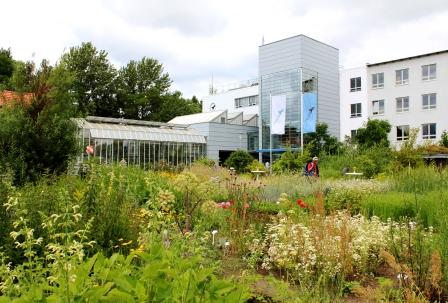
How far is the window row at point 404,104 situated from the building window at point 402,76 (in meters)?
1.47

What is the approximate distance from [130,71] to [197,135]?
1631 cm

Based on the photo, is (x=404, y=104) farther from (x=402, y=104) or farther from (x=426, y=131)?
(x=426, y=131)

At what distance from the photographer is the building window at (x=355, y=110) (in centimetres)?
4353

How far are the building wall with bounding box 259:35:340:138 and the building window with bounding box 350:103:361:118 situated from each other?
1.70 metres

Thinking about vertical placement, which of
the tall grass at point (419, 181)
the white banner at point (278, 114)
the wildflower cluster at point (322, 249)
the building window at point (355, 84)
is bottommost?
the wildflower cluster at point (322, 249)

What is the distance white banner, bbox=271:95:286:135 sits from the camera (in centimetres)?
3912

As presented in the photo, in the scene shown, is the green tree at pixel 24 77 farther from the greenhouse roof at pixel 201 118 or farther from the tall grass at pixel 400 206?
the greenhouse roof at pixel 201 118

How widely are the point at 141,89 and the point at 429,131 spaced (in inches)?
1208

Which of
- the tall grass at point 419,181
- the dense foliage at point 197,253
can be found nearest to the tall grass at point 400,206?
the dense foliage at point 197,253

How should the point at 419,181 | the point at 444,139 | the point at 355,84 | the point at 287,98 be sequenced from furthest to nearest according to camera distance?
the point at 355,84
the point at 287,98
the point at 444,139
the point at 419,181

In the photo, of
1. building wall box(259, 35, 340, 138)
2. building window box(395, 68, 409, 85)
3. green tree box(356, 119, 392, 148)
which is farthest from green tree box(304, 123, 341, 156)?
building window box(395, 68, 409, 85)

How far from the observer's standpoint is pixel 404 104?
40719 millimetres

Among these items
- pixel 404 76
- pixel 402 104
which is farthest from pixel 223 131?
pixel 404 76

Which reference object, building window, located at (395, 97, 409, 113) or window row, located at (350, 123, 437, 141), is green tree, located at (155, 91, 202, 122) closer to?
building window, located at (395, 97, 409, 113)
